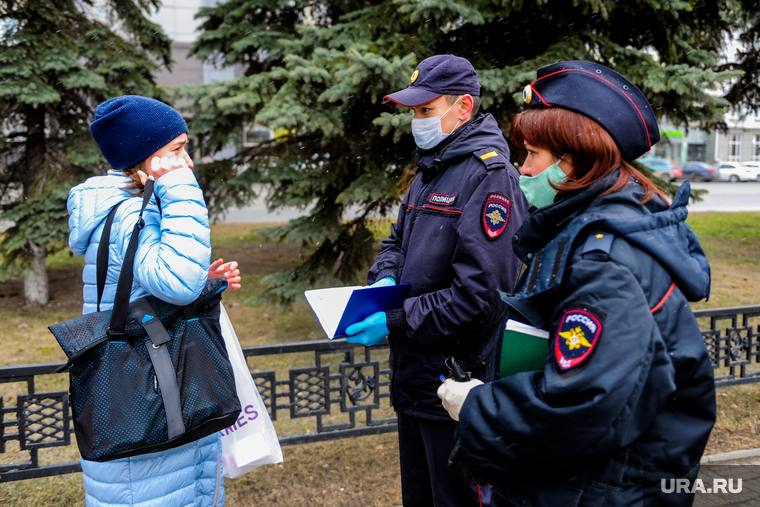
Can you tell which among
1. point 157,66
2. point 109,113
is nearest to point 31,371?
point 109,113

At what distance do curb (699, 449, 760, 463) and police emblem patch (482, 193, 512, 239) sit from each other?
9.74ft

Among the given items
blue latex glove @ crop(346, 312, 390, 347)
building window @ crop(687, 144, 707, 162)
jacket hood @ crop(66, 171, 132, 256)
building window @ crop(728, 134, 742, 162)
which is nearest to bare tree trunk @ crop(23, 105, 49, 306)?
jacket hood @ crop(66, 171, 132, 256)

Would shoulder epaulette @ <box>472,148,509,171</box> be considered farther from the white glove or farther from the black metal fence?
the black metal fence

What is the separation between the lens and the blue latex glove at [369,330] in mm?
2316

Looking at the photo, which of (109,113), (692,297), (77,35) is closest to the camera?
(692,297)

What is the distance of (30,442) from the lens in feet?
11.1

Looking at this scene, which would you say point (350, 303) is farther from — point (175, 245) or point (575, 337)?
point (575, 337)

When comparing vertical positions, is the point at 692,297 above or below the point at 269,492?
above

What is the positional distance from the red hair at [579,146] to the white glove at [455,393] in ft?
1.99

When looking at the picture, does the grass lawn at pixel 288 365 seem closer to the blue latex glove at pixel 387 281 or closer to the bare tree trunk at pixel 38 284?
the bare tree trunk at pixel 38 284

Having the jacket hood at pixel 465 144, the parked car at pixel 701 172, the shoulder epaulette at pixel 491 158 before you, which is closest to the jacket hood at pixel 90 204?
the jacket hood at pixel 465 144

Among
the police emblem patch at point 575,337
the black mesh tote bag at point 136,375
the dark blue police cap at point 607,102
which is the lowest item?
the black mesh tote bag at point 136,375

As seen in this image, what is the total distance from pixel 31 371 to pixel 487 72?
4.33 meters

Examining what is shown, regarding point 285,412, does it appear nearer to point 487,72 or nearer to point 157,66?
point 487,72
